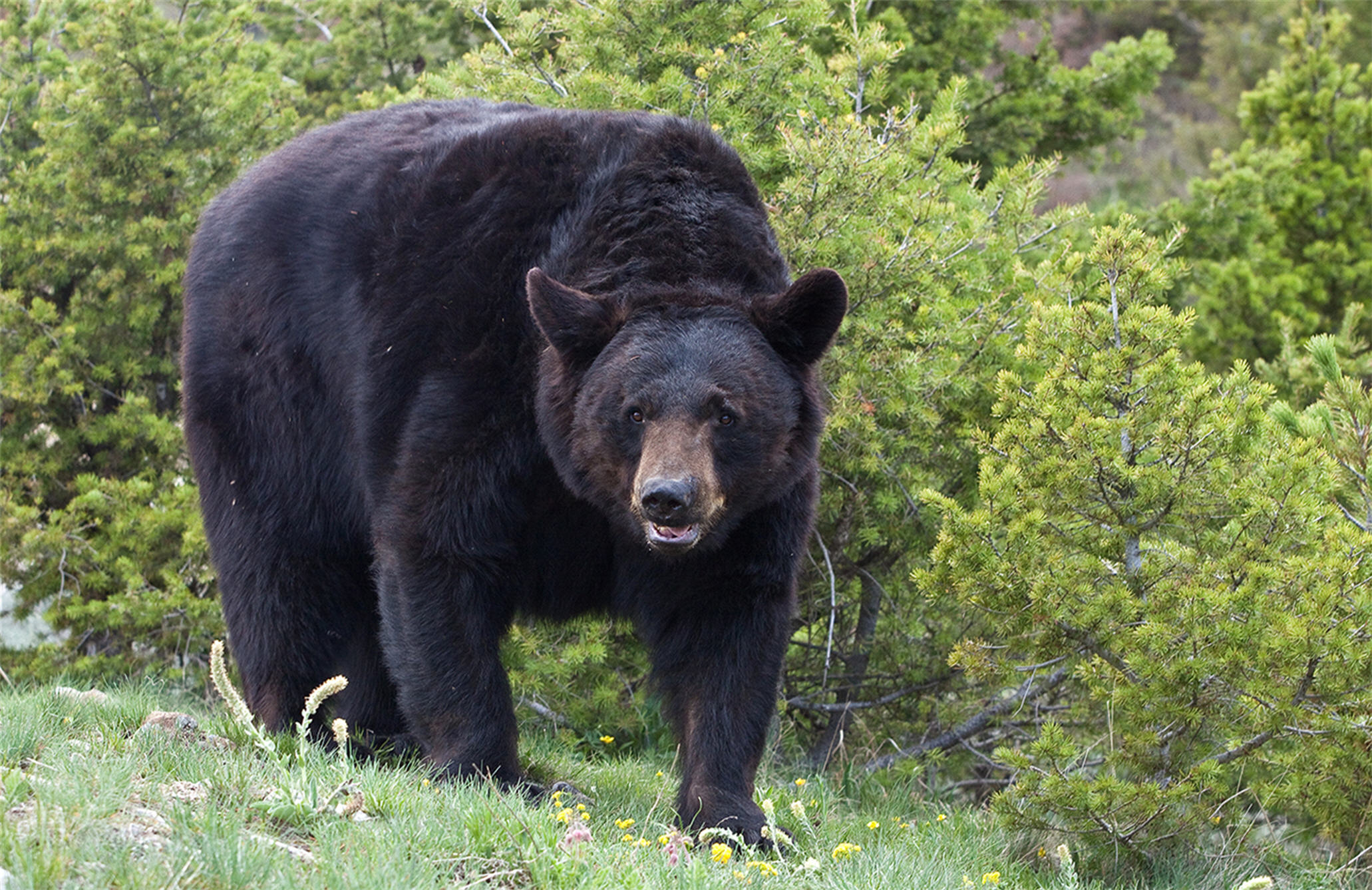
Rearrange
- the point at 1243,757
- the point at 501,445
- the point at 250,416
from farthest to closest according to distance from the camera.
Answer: the point at 250,416 → the point at 1243,757 → the point at 501,445

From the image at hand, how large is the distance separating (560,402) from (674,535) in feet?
2.19

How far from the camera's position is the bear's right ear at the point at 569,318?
15.1 ft

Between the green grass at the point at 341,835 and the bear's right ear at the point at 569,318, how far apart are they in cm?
147

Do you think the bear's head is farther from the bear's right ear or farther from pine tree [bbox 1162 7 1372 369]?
pine tree [bbox 1162 7 1372 369]

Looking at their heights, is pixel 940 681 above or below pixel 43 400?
below

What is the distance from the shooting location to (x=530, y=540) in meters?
5.16

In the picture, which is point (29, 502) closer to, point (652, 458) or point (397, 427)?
point (397, 427)

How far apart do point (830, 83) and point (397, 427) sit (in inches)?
130

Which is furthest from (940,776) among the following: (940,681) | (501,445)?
(501,445)

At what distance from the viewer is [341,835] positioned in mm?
3346

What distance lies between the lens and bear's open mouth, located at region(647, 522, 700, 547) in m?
4.51

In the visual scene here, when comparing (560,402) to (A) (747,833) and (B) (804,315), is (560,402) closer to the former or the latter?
(B) (804,315)

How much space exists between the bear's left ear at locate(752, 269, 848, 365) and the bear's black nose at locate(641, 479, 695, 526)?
0.70m

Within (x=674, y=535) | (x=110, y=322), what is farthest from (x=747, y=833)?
(x=110, y=322)
